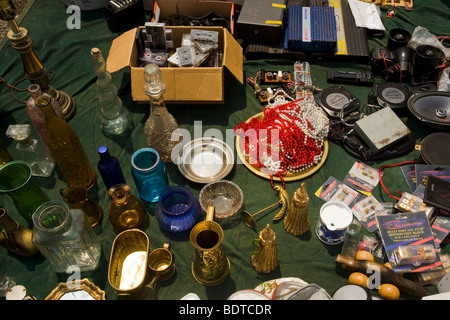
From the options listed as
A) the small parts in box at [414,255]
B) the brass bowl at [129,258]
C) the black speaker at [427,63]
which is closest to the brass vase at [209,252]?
the brass bowl at [129,258]

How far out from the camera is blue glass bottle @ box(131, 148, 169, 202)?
6.56ft

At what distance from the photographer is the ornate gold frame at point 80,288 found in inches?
69.5

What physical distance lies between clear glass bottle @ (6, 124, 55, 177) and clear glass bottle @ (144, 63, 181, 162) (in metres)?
0.65

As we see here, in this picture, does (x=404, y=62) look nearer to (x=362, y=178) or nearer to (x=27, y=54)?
(x=362, y=178)

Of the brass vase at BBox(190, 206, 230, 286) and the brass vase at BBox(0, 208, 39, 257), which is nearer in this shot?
the brass vase at BBox(190, 206, 230, 286)

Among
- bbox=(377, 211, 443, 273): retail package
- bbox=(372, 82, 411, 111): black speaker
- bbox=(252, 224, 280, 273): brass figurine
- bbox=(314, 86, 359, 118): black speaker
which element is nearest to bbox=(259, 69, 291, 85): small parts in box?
bbox=(314, 86, 359, 118): black speaker

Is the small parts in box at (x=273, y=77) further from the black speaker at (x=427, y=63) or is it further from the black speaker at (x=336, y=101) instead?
the black speaker at (x=427, y=63)

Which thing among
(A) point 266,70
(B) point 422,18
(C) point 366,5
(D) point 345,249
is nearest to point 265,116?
(A) point 266,70

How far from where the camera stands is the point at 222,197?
2162 mm

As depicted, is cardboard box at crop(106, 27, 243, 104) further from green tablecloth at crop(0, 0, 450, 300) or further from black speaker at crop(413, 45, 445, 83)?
black speaker at crop(413, 45, 445, 83)

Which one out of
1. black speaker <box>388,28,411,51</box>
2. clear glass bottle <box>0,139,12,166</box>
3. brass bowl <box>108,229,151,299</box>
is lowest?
brass bowl <box>108,229,151,299</box>

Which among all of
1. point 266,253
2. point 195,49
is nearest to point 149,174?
point 266,253

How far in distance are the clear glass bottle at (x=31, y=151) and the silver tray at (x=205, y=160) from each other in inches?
32.9

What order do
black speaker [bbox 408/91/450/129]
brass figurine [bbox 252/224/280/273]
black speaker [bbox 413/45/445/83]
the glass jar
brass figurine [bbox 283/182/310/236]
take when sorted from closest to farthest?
the glass jar < brass figurine [bbox 252/224/280/273] < brass figurine [bbox 283/182/310/236] < black speaker [bbox 408/91/450/129] < black speaker [bbox 413/45/445/83]
